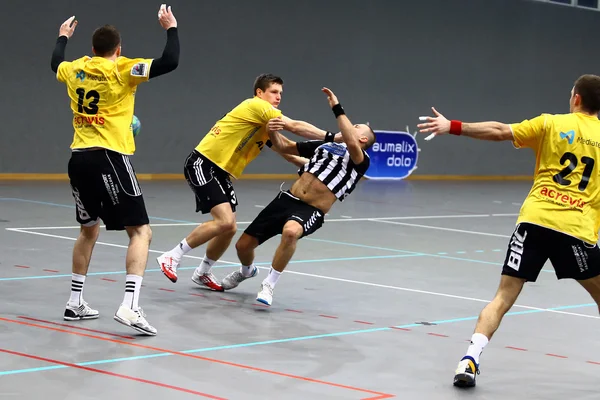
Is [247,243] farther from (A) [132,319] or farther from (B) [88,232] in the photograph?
(A) [132,319]

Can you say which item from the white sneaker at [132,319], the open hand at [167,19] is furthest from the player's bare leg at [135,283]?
the open hand at [167,19]

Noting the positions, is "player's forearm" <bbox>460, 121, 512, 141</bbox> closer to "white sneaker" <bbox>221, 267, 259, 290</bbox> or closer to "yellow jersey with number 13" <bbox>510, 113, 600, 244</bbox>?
"yellow jersey with number 13" <bbox>510, 113, 600, 244</bbox>

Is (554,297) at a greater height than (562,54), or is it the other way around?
(562,54)

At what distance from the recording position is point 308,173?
27.6 ft

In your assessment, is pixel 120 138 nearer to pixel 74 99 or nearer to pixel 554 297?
pixel 74 99

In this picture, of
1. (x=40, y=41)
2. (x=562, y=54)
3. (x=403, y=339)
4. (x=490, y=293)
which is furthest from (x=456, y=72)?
(x=403, y=339)

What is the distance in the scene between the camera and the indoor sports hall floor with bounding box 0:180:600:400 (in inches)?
213

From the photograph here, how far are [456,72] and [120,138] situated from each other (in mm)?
22388

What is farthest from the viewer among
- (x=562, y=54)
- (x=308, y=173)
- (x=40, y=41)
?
(x=562, y=54)

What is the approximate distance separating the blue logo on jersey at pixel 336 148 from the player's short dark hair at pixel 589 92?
2846mm

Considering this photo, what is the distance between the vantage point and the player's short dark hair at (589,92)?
5.77 metres

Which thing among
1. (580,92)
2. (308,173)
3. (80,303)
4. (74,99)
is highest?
(580,92)

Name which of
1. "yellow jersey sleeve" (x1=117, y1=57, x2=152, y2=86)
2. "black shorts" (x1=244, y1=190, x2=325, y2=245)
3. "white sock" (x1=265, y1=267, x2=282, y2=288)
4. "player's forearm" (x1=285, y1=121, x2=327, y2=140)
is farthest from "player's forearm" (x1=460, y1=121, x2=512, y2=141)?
"white sock" (x1=265, y1=267, x2=282, y2=288)

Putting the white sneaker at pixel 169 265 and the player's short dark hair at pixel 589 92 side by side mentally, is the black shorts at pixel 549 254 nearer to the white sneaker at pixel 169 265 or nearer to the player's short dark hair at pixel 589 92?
the player's short dark hair at pixel 589 92
